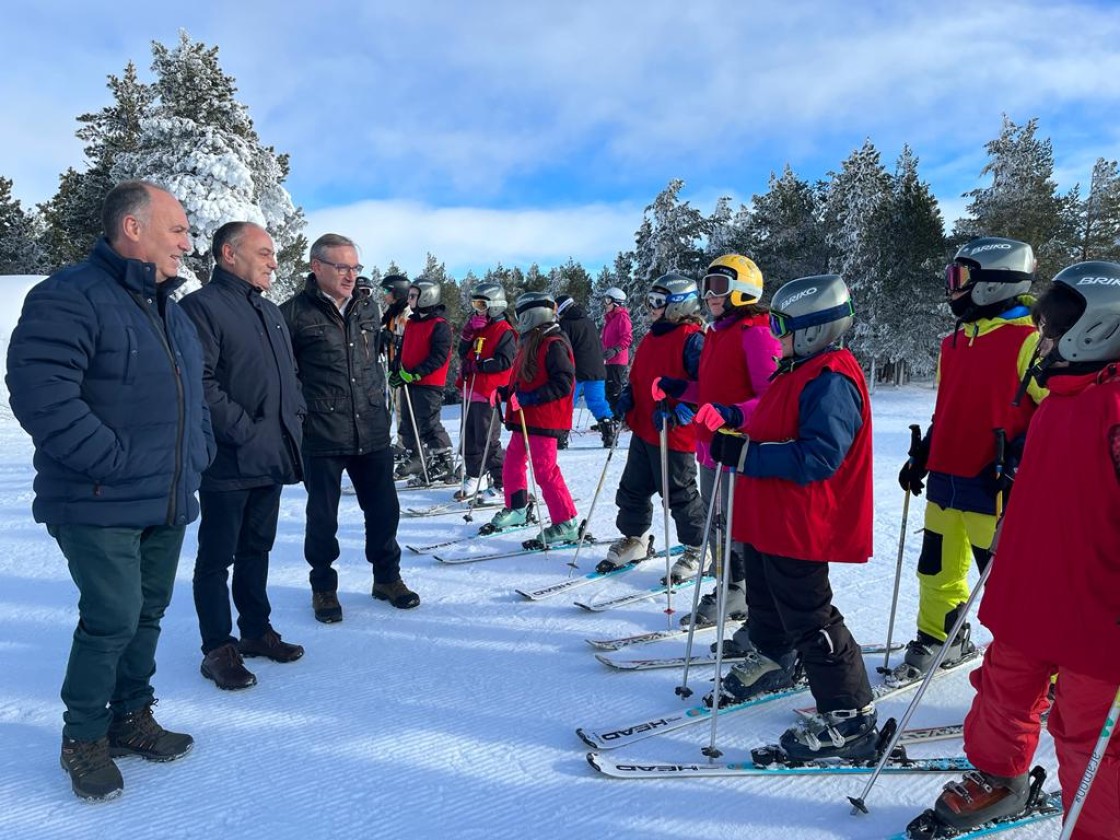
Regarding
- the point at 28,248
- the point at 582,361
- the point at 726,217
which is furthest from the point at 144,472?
the point at 28,248

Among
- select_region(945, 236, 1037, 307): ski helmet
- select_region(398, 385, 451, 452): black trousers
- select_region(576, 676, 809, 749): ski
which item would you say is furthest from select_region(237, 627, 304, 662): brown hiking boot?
select_region(398, 385, 451, 452): black trousers

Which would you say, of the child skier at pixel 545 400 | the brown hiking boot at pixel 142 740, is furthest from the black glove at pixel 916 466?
the brown hiking boot at pixel 142 740

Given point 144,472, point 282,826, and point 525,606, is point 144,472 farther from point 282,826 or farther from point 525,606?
point 525,606

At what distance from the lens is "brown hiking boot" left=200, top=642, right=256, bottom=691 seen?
3.58 metres

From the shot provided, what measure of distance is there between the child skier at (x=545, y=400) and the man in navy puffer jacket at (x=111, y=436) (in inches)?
127

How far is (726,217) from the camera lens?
34000 millimetres

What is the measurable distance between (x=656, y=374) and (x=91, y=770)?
12.3 feet

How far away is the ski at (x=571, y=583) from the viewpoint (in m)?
4.88

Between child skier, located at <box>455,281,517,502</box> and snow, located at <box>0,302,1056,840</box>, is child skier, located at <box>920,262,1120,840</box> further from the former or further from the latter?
child skier, located at <box>455,281,517,502</box>

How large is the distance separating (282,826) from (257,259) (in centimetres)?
263

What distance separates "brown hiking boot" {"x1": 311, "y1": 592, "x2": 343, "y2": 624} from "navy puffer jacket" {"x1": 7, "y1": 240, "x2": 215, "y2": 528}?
1.79 meters

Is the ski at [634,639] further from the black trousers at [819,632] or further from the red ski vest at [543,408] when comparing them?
the red ski vest at [543,408]

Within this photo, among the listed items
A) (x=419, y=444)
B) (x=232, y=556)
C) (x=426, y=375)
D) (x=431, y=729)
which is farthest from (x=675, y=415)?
(x=419, y=444)

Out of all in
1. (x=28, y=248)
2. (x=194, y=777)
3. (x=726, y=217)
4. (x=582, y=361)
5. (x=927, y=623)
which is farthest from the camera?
(x=28, y=248)
